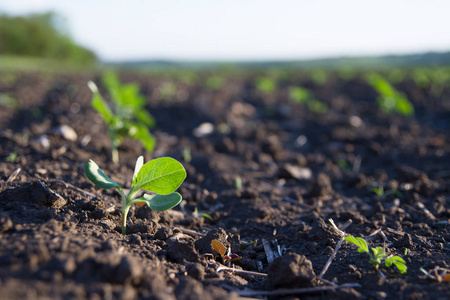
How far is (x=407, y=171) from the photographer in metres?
3.47

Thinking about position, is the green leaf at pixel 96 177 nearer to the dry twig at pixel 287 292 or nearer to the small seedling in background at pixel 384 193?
the dry twig at pixel 287 292

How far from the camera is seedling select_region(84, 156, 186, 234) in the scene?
6.08 ft

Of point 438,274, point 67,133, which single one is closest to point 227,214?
point 438,274

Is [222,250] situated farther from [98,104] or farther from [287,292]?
[98,104]

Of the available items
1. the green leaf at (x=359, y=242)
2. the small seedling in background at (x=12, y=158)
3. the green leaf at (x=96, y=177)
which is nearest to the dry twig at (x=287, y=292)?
the green leaf at (x=359, y=242)

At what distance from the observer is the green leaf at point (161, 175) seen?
186 centimetres

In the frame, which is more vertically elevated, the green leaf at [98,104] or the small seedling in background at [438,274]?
the green leaf at [98,104]

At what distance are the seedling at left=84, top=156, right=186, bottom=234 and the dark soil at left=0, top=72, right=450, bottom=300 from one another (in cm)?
19

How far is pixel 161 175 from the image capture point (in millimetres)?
1887

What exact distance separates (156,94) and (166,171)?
262 inches

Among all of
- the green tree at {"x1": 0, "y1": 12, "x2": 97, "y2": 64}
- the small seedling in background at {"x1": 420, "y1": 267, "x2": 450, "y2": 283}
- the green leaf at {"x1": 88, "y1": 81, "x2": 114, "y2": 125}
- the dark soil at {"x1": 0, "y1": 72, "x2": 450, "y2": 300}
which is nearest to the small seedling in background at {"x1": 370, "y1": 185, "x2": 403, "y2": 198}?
the dark soil at {"x1": 0, "y1": 72, "x2": 450, "y2": 300}

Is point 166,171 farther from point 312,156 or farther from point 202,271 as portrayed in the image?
point 312,156

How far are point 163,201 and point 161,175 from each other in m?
0.13

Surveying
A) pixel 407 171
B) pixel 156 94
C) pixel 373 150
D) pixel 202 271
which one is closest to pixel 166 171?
pixel 202 271
